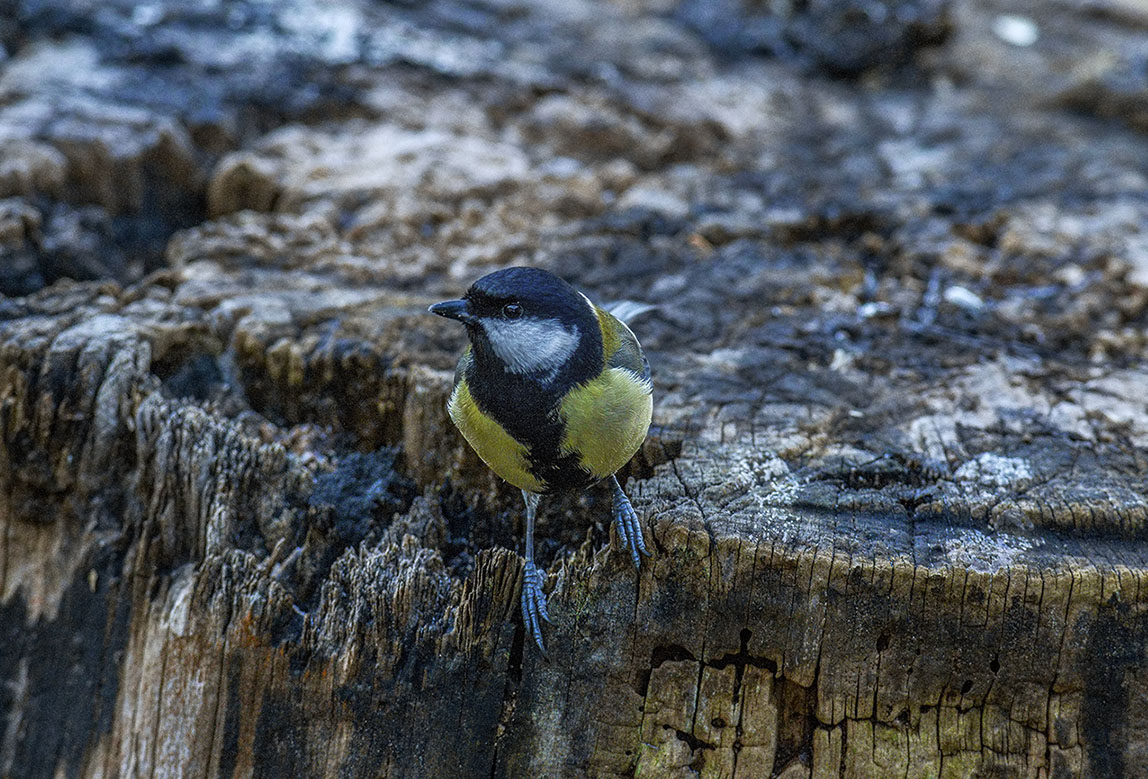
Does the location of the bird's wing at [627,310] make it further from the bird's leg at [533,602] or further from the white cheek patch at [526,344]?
the bird's leg at [533,602]

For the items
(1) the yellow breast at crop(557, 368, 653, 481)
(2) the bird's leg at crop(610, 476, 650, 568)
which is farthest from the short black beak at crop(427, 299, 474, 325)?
(2) the bird's leg at crop(610, 476, 650, 568)

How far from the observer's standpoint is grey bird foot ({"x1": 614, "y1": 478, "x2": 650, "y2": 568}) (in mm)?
2055

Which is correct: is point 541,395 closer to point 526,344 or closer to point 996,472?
point 526,344

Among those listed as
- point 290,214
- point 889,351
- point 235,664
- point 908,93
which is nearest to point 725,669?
point 235,664

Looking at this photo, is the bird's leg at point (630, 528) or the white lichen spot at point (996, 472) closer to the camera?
the bird's leg at point (630, 528)

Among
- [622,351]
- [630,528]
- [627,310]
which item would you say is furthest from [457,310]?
[627,310]

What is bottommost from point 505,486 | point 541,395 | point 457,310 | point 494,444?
point 505,486

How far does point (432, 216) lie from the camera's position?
11.3ft

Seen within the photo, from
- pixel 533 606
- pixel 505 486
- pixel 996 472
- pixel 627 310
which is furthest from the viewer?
pixel 627 310

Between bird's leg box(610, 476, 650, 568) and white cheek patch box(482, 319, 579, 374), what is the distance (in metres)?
0.35

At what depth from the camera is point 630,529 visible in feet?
6.82

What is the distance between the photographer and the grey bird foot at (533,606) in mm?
2056

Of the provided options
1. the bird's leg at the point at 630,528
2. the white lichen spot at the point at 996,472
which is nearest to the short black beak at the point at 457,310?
the bird's leg at the point at 630,528

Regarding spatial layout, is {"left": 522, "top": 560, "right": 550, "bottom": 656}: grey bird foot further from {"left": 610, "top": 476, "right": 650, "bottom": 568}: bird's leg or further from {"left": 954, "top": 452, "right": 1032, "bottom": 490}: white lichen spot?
→ {"left": 954, "top": 452, "right": 1032, "bottom": 490}: white lichen spot
